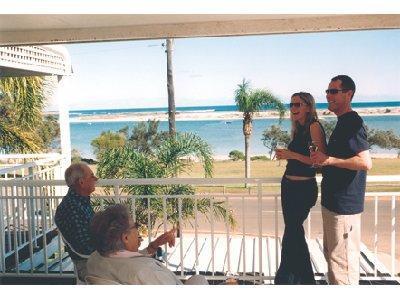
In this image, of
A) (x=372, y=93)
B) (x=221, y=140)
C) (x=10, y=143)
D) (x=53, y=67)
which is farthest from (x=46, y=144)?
(x=372, y=93)

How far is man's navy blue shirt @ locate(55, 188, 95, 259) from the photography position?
2529 millimetres

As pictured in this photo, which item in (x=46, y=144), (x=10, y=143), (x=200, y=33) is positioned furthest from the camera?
(x=46, y=144)

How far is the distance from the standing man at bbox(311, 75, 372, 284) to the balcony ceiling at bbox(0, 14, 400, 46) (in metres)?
0.40

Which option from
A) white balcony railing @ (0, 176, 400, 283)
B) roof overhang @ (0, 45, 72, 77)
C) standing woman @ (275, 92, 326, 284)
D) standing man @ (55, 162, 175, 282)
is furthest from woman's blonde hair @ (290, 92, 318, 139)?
roof overhang @ (0, 45, 72, 77)

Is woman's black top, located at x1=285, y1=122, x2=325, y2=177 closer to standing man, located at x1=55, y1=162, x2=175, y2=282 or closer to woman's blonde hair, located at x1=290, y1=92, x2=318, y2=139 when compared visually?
woman's blonde hair, located at x1=290, y1=92, x2=318, y2=139

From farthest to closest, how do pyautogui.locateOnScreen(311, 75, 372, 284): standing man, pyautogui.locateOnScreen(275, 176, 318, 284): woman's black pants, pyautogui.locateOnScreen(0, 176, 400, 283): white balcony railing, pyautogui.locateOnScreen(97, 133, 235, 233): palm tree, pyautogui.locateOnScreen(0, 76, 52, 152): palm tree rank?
pyautogui.locateOnScreen(0, 76, 52, 152): palm tree
pyautogui.locateOnScreen(97, 133, 235, 233): palm tree
pyautogui.locateOnScreen(0, 176, 400, 283): white balcony railing
pyautogui.locateOnScreen(275, 176, 318, 284): woman's black pants
pyautogui.locateOnScreen(311, 75, 372, 284): standing man

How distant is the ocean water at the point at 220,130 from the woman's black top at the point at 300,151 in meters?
34.0

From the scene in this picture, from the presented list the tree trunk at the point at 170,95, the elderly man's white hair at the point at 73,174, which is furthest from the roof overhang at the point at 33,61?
the tree trunk at the point at 170,95

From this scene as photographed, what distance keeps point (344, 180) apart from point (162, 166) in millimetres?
4006

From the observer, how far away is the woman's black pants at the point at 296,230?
9.67ft

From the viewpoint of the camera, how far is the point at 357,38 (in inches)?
1729

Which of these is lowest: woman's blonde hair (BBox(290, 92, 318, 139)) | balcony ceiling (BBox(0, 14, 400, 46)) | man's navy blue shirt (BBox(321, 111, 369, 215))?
man's navy blue shirt (BBox(321, 111, 369, 215))
